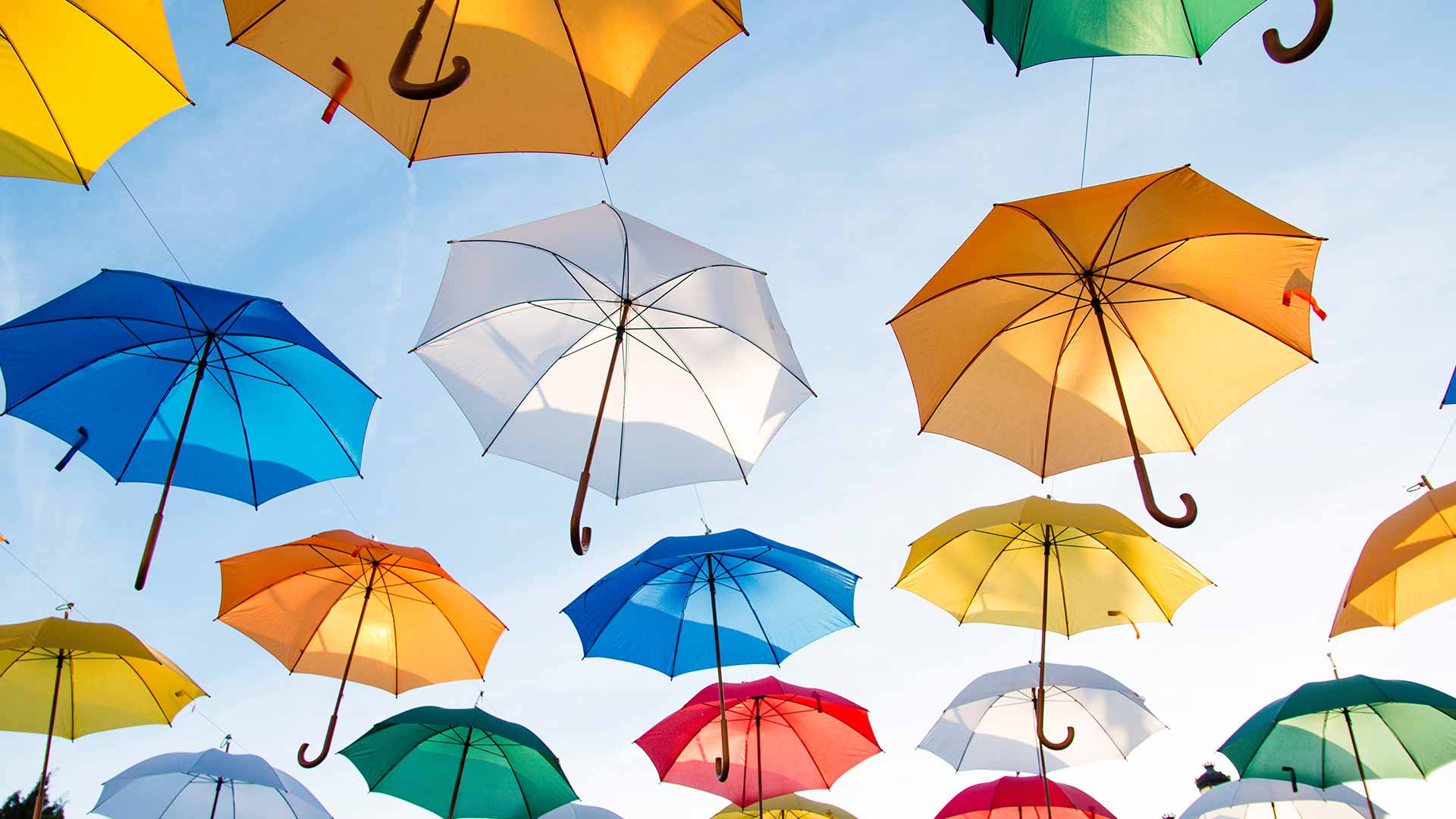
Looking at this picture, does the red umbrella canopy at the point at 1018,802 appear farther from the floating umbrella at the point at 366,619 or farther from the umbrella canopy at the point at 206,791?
the umbrella canopy at the point at 206,791

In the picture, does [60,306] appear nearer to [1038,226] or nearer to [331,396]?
[331,396]

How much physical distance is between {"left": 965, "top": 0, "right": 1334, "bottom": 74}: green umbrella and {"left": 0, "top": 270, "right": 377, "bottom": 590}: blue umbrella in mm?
4701

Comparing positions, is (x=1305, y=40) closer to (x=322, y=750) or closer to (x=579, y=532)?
(x=579, y=532)

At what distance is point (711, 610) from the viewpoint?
8.68 metres

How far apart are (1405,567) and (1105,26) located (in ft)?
15.1

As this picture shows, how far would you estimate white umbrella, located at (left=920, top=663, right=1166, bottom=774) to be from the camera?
981 cm

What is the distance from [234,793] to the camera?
10.0m

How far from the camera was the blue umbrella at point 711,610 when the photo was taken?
26.9 feet

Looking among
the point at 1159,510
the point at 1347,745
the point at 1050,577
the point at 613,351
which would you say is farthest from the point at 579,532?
the point at 1347,745

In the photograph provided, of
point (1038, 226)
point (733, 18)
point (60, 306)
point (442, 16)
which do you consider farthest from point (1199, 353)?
point (60, 306)

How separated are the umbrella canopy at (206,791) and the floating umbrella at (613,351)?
16.3 ft

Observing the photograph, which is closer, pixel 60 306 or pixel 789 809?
pixel 60 306

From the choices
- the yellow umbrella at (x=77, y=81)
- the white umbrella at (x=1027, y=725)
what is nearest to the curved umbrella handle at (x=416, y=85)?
the yellow umbrella at (x=77, y=81)

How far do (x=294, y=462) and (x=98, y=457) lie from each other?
4.14 ft
